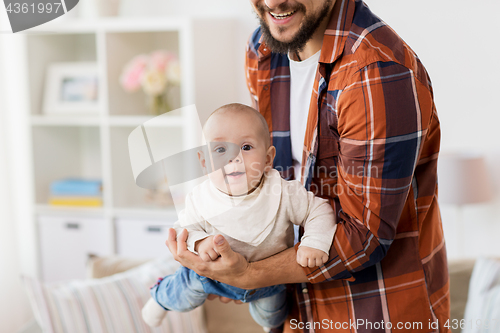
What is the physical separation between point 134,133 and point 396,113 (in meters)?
0.44

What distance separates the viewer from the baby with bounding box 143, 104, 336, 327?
0.73 metres

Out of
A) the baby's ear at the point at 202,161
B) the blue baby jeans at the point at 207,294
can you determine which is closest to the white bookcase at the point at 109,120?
the blue baby jeans at the point at 207,294

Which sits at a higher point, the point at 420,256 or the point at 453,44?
the point at 453,44

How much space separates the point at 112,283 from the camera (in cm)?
161

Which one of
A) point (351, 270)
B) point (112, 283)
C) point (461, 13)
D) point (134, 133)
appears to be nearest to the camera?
point (134, 133)

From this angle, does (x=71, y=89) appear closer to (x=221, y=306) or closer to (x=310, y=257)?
(x=221, y=306)

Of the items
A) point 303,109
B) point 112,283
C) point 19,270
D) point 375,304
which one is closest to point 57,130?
point 19,270

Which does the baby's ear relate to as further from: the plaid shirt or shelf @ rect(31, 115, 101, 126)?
shelf @ rect(31, 115, 101, 126)

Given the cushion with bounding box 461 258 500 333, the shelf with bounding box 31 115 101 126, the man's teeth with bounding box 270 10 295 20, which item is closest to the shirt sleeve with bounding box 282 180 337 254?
→ the man's teeth with bounding box 270 10 295 20

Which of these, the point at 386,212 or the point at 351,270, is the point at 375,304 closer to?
the point at 351,270

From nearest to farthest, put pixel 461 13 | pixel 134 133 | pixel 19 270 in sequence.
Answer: pixel 134 133
pixel 461 13
pixel 19 270

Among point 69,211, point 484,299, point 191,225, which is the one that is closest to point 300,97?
point 191,225

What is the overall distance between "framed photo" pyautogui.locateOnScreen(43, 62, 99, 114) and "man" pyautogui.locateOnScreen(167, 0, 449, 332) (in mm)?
1628

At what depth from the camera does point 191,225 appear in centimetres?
82
